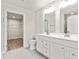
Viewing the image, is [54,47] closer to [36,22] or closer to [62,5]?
[62,5]

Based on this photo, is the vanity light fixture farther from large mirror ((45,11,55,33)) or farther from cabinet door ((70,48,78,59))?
cabinet door ((70,48,78,59))

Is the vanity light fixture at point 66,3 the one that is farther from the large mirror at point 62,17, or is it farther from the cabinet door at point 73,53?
the cabinet door at point 73,53

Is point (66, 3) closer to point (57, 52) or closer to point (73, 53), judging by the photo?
point (57, 52)

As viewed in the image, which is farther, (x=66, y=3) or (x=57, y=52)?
Result: (x=66, y=3)

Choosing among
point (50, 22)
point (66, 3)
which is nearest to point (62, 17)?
point (66, 3)

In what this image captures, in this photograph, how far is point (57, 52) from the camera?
225cm

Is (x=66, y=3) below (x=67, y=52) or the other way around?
the other way around

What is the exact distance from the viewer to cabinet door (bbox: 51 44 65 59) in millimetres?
2074

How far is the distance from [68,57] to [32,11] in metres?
3.73

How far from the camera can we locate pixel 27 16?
194 inches

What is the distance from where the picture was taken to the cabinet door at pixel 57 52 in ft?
6.81


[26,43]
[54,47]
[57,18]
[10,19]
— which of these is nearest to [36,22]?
[26,43]

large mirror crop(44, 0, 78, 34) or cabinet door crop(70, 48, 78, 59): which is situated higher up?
large mirror crop(44, 0, 78, 34)

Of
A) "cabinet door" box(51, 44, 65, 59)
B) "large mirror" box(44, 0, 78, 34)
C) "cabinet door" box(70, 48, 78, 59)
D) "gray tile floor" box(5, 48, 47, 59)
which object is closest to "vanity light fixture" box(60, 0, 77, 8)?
"large mirror" box(44, 0, 78, 34)
